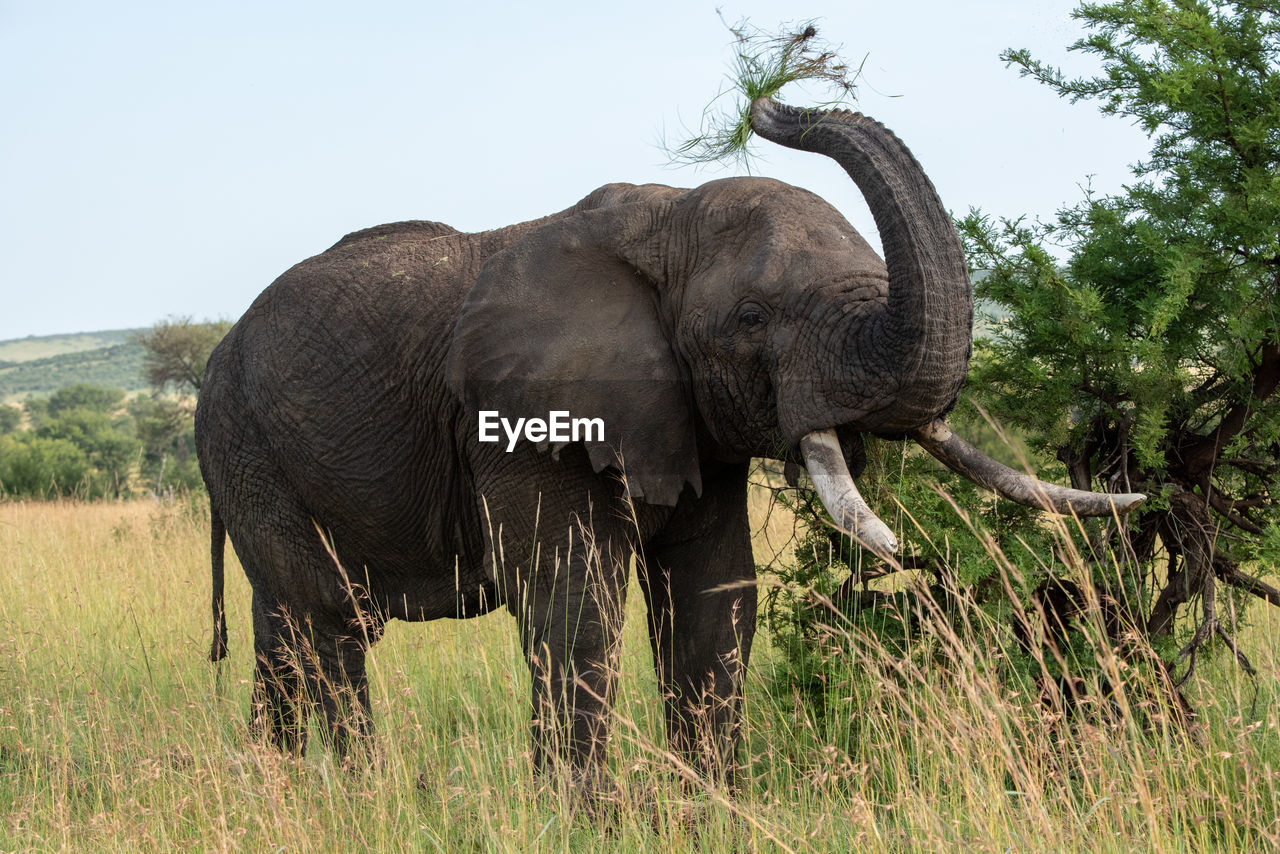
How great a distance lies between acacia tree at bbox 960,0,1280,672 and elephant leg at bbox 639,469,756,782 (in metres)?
1.45

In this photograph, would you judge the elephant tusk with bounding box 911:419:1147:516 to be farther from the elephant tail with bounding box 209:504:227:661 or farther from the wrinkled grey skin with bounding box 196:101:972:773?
the elephant tail with bounding box 209:504:227:661

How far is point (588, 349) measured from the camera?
4.75 m

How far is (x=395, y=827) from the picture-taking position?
4332 mm

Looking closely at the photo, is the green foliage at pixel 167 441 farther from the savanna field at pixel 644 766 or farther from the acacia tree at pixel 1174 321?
the acacia tree at pixel 1174 321

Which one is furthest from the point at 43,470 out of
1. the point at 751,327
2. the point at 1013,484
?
the point at 1013,484

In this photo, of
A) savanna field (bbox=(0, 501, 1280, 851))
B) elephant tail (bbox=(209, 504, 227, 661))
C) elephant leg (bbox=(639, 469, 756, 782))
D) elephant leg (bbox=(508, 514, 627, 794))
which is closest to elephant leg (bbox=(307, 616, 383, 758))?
savanna field (bbox=(0, 501, 1280, 851))

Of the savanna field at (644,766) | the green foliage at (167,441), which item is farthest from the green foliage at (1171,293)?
the green foliage at (167,441)

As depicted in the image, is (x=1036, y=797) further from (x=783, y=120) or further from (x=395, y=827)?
(x=783, y=120)

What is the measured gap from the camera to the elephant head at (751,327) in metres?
4.08

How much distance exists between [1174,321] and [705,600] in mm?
2457

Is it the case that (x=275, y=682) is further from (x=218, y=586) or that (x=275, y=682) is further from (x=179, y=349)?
(x=179, y=349)

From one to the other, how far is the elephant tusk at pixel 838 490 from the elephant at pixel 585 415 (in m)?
0.01

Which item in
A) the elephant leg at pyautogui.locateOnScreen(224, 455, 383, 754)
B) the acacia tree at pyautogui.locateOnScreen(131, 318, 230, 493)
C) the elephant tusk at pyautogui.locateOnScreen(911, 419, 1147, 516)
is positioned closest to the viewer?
the elephant tusk at pyautogui.locateOnScreen(911, 419, 1147, 516)

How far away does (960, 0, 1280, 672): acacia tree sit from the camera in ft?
17.8
